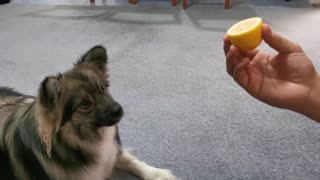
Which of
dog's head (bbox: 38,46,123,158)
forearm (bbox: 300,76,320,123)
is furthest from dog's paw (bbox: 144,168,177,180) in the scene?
forearm (bbox: 300,76,320,123)

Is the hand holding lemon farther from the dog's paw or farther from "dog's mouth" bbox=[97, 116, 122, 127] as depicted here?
the dog's paw

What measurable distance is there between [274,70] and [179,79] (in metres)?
1.24

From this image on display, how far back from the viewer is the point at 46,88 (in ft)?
3.73

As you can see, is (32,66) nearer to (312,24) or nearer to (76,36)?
(76,36)

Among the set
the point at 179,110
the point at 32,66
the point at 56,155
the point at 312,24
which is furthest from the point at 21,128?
the point at 312,24

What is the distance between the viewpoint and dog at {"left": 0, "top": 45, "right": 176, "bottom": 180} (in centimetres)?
121

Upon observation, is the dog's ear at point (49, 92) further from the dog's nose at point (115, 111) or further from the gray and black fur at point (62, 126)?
the dog's nose at point (115, 111)

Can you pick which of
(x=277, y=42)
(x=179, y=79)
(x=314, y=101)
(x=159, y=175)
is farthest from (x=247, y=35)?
(x=179, y=79)

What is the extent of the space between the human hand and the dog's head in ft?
1.39

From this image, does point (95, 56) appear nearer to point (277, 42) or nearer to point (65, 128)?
point (65, 128)

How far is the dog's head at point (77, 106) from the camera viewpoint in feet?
3.87

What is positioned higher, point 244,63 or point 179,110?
point 244,63

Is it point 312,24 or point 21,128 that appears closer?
point 21,128

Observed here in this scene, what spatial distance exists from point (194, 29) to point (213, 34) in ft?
0.68
